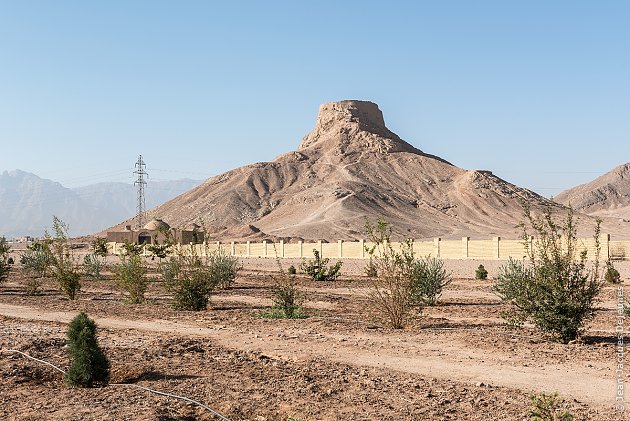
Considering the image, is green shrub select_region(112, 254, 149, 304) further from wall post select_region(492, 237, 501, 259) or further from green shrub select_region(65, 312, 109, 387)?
wall post select_region(492, 237, 501, 259)

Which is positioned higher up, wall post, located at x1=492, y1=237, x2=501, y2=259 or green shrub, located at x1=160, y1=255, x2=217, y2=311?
wall post, located at x1=492, y1=237, x2=501, y2=259

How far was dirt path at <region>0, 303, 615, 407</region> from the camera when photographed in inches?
379

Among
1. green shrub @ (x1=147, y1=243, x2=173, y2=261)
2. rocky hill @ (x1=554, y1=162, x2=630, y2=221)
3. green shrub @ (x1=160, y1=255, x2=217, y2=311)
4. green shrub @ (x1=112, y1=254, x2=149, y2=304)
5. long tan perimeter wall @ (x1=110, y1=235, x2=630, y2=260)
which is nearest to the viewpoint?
green shrub @ (x1=160, y1=255, x2=217, y2=311)

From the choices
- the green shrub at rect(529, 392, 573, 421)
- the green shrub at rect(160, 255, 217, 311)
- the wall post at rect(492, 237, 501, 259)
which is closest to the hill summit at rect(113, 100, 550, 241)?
the wall post at rect(492, 237, 501, 259)

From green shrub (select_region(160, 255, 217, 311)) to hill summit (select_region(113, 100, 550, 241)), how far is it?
72159mm

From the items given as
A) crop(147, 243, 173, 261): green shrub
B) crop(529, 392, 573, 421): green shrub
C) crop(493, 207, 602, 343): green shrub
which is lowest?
crop(529, 392, 573, 421): green shrub

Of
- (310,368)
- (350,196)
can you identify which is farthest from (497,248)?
(350,196)

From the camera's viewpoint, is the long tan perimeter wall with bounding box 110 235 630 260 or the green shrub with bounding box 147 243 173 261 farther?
the long tan perimeter wall with bounding box 110 235 630 260

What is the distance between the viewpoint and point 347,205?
→ 106 meters

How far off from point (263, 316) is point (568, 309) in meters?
7.46

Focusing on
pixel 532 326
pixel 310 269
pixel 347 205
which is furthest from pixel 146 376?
pixel 347 205

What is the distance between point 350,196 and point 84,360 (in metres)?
101

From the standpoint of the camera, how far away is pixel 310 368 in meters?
10.6

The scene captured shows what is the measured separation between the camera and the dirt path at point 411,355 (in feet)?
31.6
